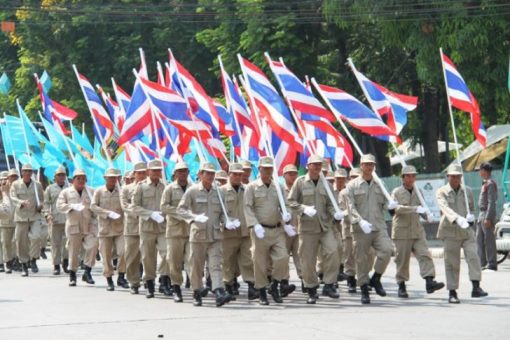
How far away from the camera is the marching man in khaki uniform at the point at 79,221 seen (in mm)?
19391

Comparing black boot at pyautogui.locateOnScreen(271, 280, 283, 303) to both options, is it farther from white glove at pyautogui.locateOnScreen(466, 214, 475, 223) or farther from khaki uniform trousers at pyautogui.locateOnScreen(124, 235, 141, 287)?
khaki uniform trousers at pyautogui.locateOnScreen(124, 235, 141, 287)

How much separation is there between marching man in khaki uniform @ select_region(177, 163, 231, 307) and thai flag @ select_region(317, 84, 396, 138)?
9.60ft

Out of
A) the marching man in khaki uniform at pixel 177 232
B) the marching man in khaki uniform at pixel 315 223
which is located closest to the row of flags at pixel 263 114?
the marching man in khaki uniform at pixel 177 232

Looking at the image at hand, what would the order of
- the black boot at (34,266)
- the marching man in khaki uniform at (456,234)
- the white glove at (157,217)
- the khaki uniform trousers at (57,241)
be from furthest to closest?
the black boot at (34,266) < the khaki uniform trousers at (57,241) < the white glove at (157,217) < the marching man in khaki uniform at (456,234)

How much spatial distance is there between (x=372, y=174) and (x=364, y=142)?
1994cm

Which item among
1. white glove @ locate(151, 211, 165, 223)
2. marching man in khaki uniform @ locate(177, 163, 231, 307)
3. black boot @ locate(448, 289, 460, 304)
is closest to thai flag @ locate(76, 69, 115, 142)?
white glove @ locate(151, 211, 165, 223)

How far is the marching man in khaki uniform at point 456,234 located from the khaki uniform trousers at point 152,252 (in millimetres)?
3823

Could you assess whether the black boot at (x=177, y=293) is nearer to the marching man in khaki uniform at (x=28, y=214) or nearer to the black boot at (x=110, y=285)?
the black boot at (x=110, y=285)

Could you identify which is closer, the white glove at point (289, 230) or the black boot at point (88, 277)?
the white glove at point (289, 230)

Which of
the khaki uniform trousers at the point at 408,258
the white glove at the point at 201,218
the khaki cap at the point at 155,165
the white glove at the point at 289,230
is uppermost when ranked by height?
the khaki cap at the point at 155,165

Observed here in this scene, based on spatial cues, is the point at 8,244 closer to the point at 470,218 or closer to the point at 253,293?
the point at 253,293

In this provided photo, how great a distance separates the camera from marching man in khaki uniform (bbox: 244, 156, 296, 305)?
1541cm

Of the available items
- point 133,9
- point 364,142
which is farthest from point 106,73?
point 364,142

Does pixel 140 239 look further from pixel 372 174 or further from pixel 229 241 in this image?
pixel 372 174
